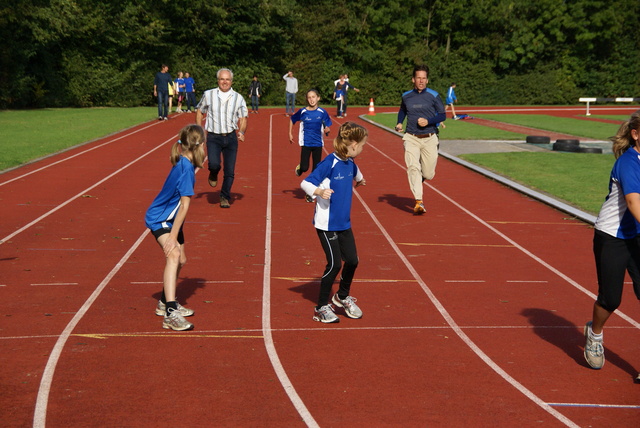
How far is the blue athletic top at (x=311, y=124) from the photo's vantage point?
13.9 metres

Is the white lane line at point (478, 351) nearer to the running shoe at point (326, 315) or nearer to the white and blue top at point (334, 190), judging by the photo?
the running shoe at point (326, 315)

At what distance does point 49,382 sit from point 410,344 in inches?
111

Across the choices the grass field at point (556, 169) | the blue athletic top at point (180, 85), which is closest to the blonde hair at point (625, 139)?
the grass field at point (556, 169)

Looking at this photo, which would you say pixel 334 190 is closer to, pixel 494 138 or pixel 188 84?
pixel 494 138

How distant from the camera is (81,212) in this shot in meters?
12.3

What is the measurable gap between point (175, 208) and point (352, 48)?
47.7m

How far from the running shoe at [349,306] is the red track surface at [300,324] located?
9 centimetres

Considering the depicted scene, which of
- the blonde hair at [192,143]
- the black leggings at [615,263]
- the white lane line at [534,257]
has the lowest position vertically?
the white lane line at [534,257]

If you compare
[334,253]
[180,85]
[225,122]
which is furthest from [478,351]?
[180,85]

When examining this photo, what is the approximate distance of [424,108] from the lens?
12.4 m

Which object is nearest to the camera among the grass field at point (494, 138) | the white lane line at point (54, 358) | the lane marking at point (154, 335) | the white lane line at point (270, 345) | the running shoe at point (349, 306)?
the white lane line at point (54, 358)

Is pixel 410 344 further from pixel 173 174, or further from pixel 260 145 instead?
pixel 260 145

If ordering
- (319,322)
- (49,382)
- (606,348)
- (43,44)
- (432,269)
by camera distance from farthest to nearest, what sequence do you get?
(43,44)
(432,269)
(319,322)
(606,348)
(49,382)

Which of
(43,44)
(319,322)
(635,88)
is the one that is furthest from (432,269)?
(635,88)
